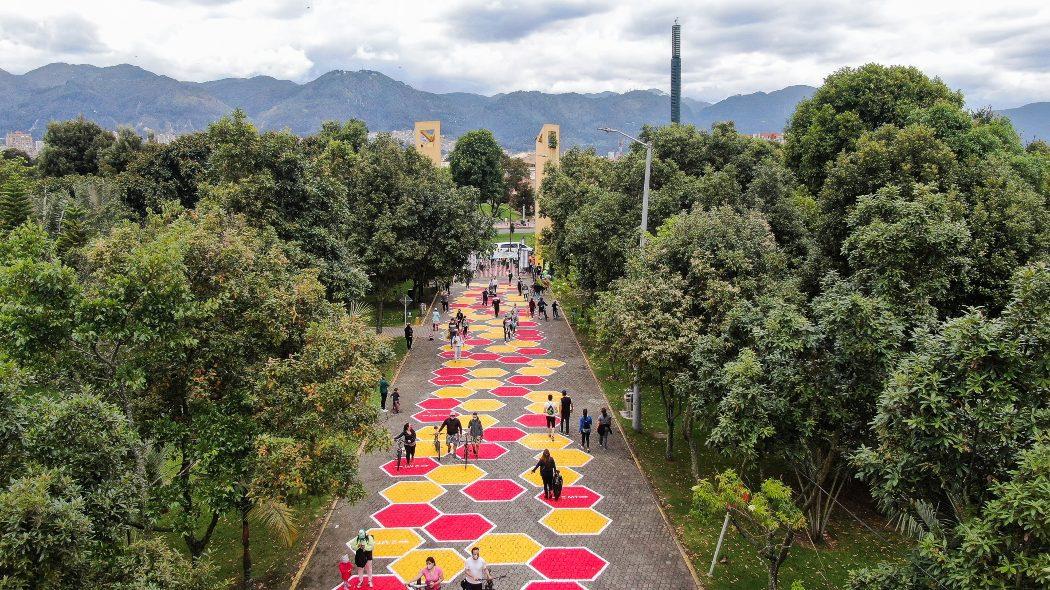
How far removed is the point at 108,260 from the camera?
31.6ft

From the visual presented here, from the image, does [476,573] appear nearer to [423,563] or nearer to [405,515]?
[423,563]

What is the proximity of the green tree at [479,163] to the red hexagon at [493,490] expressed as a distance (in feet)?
174

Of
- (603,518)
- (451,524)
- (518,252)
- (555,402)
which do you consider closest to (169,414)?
(451,524)

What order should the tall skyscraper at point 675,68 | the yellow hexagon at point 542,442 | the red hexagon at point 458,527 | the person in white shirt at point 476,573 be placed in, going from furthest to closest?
the tall skyscraper at point 675,68 < the yellow hexagon at point 542,442 < the red hexagon at point 458,527 < the person in white shirt at point 476,573

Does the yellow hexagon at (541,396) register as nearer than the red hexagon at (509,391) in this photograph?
Yes

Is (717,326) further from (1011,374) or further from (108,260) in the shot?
(108,260)

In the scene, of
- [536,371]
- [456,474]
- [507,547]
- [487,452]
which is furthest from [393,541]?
[536,371]

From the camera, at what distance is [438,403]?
22406 millimetres

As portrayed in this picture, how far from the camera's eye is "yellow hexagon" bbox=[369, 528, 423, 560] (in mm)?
13281

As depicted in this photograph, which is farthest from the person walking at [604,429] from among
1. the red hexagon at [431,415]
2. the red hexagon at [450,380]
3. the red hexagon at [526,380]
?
the red hexagon at [450,380]

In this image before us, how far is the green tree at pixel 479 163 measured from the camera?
68.1 m

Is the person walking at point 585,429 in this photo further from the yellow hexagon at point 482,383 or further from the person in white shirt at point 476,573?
the person in white shirt at point 476,573

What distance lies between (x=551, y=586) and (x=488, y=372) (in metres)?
14.6

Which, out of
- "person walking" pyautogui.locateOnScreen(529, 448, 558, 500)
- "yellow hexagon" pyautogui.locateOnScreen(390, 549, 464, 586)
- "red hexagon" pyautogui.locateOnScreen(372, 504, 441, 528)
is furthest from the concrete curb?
"red hexagon" pyautogui.locateOnScreen(372, 504, 441, 528)
